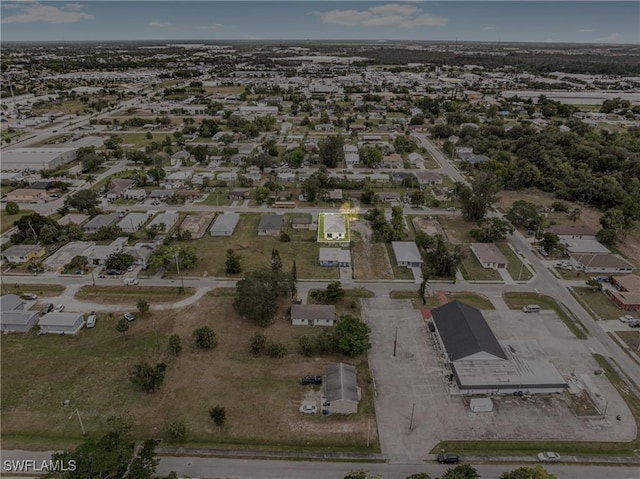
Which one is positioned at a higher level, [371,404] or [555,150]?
[555,150]

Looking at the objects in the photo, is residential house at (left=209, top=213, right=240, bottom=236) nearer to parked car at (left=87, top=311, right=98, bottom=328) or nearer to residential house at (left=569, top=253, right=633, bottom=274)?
parked car at (left=87, top=311, right=98, bottom=328)

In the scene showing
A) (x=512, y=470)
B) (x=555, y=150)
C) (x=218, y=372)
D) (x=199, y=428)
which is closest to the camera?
(x=512, y=470)

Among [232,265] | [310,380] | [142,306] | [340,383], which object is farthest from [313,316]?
[142,306]

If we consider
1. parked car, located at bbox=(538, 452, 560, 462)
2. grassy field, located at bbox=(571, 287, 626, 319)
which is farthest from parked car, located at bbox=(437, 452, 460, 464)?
grassy field, located at bbox=(571, 287, 626, 319)

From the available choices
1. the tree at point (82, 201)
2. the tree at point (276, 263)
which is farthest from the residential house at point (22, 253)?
the tree at point (276, 263)

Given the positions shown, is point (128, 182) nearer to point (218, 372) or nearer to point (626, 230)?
point (218, 372)

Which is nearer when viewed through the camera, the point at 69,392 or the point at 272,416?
→ the point at 272,416

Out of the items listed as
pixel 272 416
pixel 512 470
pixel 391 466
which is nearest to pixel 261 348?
pixel 272 416
